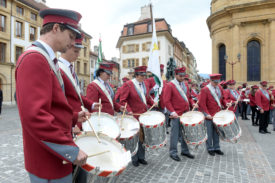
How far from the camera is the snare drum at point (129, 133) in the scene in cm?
372

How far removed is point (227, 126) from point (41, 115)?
15.8 ft

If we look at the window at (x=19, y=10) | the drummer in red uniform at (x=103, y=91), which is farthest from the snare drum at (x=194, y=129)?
the window at (x=19, y=10)

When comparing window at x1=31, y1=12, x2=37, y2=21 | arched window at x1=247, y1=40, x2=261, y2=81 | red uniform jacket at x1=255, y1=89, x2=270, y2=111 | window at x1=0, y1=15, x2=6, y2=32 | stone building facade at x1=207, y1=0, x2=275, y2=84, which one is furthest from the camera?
window at x1=31, y1=12, x2=37, y2=21

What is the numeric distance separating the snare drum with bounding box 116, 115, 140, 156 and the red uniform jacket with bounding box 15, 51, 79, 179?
210cm

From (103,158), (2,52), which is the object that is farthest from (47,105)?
(2,52)

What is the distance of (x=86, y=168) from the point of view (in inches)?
68.7

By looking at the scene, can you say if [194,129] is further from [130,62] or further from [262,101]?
[130,62]

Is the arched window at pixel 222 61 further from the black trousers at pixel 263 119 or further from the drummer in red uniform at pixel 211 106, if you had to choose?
the drummer in red uniform at pixel 211 106

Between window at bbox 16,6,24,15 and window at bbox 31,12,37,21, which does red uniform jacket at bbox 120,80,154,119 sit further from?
window at bbox 31,12,37,21

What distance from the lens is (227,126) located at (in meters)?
5.24

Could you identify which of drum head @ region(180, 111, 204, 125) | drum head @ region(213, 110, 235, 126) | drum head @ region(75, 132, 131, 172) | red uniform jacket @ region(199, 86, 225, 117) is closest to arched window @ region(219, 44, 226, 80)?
red uniform jacket @ region(199, 86, 225, 117)

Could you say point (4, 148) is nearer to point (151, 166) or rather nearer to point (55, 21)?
point (151, 166)

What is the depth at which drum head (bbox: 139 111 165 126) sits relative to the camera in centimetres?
455

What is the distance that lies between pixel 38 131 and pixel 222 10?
102 feet
